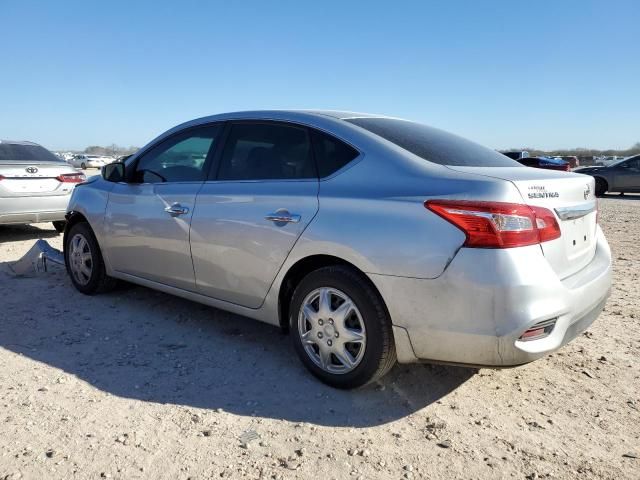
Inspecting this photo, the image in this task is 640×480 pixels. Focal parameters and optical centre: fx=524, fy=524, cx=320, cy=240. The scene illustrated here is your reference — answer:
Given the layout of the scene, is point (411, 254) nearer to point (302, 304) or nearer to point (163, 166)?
point (302, 304)

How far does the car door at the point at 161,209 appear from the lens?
3.86m

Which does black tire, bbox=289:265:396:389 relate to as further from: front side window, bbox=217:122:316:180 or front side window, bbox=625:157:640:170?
front side window, bbox=625:157:640:170

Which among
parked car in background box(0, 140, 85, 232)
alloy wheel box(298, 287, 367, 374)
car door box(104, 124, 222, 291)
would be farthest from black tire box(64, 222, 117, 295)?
alloy wheel box(298, 287, 367, 374)

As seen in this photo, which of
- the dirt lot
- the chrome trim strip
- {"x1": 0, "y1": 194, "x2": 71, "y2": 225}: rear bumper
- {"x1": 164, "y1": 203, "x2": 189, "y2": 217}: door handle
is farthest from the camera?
{"x1": 0, "y1": 194, "x2": 71, "y2": 225}: rear bumper

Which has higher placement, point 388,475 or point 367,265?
point 367,265

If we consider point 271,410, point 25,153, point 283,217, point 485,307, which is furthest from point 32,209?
point 485,307

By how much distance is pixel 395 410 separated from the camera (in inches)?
113

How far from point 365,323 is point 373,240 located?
467mm

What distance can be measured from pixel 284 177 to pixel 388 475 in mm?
1835

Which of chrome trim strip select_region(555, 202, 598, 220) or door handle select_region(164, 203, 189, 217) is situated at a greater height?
chrome trim strip select_region(555, 202, 598, 220)

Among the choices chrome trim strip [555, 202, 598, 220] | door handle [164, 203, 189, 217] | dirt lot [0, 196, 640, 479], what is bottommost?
dirt lot [0, 196, 640, 479]

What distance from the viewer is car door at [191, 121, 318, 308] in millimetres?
3171

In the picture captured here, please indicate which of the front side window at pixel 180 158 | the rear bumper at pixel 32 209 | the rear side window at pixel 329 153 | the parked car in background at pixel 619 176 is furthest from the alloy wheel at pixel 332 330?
the parked car in background at pixel 619 176

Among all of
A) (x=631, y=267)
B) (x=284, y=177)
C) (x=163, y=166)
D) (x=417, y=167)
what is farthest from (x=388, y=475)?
(x=631, y=267)
